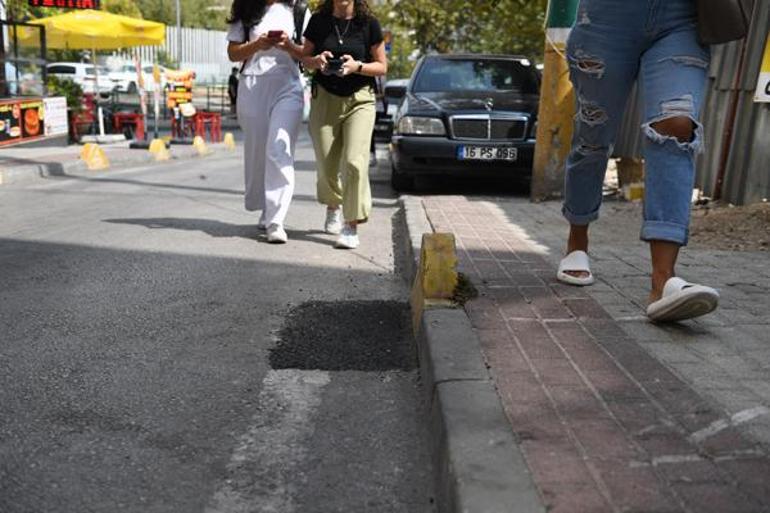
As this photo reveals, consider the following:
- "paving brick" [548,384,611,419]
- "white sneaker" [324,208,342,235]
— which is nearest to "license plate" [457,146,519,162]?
"white sneaker" [324,208,342,235]

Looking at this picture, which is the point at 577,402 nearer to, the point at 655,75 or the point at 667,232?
the point at 667,232

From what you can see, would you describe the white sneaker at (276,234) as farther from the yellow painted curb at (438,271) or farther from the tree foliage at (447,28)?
the tree foliage at (447,28)

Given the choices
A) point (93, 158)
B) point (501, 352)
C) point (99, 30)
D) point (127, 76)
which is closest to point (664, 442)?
point (501, 352)

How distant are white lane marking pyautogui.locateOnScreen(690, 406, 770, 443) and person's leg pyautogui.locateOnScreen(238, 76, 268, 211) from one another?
13.6ft

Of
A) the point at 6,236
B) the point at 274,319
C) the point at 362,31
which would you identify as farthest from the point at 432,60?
the point at 274,319

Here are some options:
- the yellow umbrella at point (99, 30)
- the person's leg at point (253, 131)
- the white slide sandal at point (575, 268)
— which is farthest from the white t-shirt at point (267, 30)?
the yellow umbrella at point (99, 30)

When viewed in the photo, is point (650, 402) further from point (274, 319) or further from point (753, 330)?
point (274, 319)

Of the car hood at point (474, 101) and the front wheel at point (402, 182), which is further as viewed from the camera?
the front wheel at point (402, 182)

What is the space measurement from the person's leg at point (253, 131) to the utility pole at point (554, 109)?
3047 mm

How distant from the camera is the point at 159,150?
1357 cm

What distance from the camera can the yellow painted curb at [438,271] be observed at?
330 cm

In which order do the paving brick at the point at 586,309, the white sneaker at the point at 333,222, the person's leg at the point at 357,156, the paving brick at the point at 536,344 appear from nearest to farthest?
the paving brick at the point at 536,344 < the paving brick at the point at 586,309 < the person's leg at the point at 357,156 < the white sneaker at the point at 333,222

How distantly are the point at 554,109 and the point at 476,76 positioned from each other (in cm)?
208

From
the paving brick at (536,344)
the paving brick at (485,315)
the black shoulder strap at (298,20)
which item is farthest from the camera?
the black shoulder strap at (298,20)
